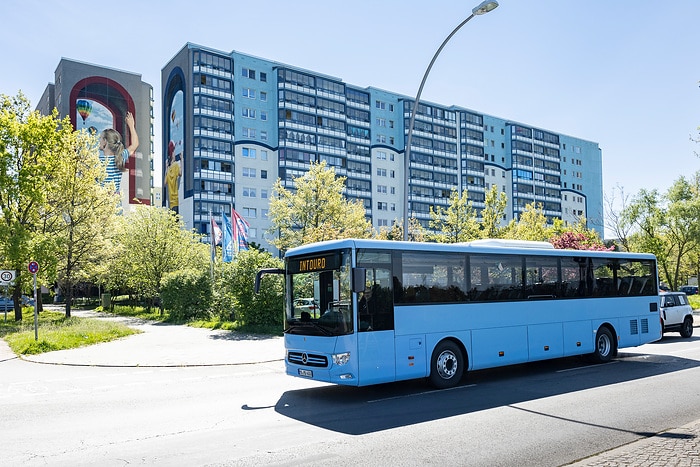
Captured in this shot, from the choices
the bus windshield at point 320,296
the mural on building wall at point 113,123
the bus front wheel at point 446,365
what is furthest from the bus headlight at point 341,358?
the mural on building wall at point 113,123

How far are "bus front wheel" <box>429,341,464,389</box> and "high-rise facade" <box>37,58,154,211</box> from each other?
88207mm

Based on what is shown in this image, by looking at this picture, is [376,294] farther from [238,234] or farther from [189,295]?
[189,295]

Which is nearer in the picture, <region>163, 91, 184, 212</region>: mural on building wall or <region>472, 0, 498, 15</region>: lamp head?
<region>472, 0, 498, 15</region>: lamp head

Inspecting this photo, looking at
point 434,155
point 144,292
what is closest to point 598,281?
point 144,292

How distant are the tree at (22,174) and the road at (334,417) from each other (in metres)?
15.9

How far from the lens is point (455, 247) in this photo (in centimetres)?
1242

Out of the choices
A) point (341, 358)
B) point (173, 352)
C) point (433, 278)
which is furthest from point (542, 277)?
point (173, 352)

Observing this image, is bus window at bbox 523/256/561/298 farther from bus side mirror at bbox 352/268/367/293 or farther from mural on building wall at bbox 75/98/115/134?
mural on building wall at bbox 75/98/115/134

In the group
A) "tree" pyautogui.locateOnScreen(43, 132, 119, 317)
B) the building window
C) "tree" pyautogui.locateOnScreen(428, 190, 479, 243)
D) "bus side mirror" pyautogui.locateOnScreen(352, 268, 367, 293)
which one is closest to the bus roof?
"bus side mirror" pyautogui.locateOnScreen(352, 268, 367, 293)

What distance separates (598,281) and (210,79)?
242 ft

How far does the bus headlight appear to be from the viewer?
10328 millimetres

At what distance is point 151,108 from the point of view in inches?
4252

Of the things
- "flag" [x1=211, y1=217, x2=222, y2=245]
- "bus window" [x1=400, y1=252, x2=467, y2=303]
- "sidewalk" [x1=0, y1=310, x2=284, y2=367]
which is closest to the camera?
"bus window" [x1=400, y1=252, x2=467, y2=303]

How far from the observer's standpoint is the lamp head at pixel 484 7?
595 inches
